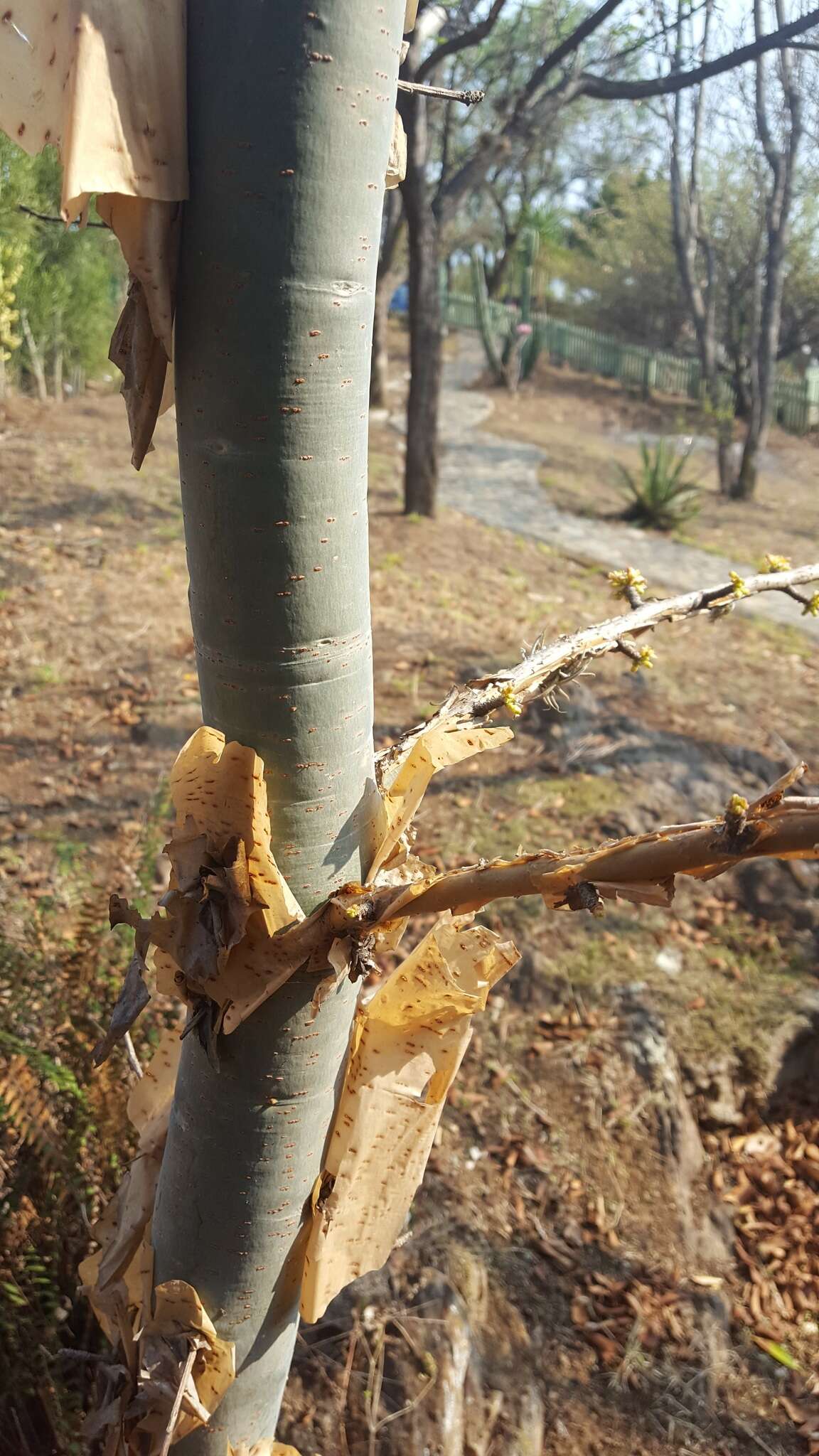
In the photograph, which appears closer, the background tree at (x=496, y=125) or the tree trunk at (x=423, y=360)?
the background tree at (x=496, y=125)

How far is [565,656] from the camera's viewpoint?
141cm

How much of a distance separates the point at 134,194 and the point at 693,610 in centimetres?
122

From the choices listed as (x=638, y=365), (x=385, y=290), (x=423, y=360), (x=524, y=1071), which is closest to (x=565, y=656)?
(x=524, y=1071)

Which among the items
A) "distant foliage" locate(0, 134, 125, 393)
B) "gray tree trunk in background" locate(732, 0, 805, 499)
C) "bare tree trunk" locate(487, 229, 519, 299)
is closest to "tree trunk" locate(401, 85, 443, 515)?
"distant foliage" locate(0, 134, 125, 393)

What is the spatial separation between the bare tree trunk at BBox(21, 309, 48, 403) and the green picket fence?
10826 millimetres

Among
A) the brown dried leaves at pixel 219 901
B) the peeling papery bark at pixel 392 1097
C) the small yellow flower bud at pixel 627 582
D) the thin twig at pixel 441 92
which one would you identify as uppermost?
the thin twig at pixel 441 92

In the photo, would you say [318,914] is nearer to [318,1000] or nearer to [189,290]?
[318,1000]

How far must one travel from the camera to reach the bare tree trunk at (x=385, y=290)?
10.6 metres

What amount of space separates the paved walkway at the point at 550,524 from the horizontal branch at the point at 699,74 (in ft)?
11.0

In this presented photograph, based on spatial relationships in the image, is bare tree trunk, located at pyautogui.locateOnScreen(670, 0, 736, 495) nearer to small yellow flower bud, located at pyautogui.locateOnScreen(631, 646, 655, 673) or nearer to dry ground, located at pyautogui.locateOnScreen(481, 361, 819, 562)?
dry ground, located at pyautogui.locateOnScreen(481, 361, 819, 562)

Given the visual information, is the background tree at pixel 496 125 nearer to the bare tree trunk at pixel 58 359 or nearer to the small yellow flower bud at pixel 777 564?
the small yellow flower bud at pixel 777 564

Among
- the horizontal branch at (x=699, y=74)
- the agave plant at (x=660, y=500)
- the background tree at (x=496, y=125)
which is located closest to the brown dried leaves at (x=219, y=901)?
the horizontal branch at (x=699, y=74)

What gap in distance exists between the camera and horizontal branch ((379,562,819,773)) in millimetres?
1245

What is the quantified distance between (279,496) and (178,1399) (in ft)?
3.41
